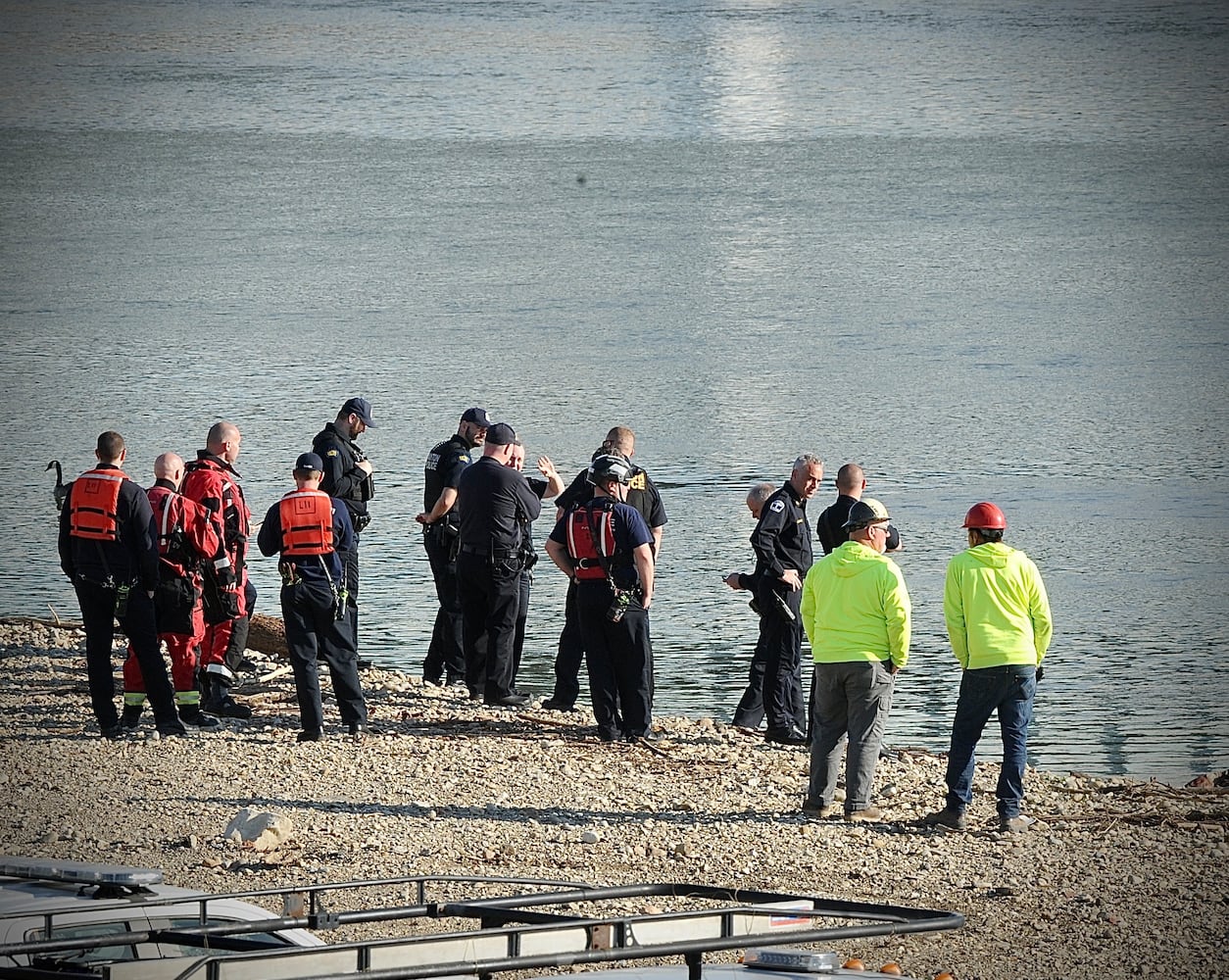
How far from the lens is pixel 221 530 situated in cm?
908

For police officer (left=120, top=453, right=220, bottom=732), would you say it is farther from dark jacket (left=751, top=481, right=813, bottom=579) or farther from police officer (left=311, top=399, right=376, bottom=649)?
dark jacket (left=751, top=481, right=813, bottom=579)

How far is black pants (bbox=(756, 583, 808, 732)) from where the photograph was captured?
8836 millimetres

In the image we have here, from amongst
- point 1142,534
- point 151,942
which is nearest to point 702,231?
point 1142,534

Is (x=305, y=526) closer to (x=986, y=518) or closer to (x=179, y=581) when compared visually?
(x=179, y=581)

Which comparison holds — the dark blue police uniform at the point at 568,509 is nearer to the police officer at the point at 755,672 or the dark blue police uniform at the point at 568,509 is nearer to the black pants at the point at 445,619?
the police officer at the point at 755,672

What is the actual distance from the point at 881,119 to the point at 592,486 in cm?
4013

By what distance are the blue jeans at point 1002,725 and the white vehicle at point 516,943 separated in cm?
274

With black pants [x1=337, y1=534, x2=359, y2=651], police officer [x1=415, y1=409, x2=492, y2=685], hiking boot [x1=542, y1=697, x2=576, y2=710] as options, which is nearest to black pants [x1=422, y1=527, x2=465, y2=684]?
police officer [x1=415, y1=409, x2=492, y2=685]

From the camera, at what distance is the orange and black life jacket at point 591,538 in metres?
8.58

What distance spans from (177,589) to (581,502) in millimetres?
1927

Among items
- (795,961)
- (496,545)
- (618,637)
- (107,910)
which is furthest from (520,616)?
(795,961)

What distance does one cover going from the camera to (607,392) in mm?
21281

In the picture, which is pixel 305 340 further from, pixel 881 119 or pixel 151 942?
pixel 881 119

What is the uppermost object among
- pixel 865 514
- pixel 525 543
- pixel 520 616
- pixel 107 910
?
pixel 865 514
